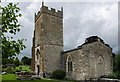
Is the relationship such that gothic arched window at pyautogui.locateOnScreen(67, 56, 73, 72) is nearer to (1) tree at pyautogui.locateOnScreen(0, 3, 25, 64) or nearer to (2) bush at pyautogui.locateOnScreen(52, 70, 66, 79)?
(2) bush at pyautogui.locateOnScreen(52, 70, 66, 79)

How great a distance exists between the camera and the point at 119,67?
153 ft

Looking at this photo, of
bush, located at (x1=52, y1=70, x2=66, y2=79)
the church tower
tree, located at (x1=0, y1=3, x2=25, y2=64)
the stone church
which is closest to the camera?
tree, located at (x1=0, y1=3, x2=25, y2=64)

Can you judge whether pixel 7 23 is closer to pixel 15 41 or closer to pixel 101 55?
pixel 15 41

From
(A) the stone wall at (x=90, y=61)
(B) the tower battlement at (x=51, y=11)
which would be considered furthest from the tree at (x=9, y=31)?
(B) the tower battlement at (x=51, y=11)

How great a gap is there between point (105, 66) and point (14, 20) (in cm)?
2915

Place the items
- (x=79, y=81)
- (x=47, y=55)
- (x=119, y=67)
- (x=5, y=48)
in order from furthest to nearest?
(x=119, y=67), (x=47, y=55), (x=79, y=81), (x=5, y=48)

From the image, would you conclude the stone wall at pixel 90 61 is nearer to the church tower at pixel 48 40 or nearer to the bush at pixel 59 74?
the bush at pixel 59 74

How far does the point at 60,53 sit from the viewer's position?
41.6 metres

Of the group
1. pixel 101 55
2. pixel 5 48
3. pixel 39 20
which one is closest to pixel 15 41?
pixel 5 48

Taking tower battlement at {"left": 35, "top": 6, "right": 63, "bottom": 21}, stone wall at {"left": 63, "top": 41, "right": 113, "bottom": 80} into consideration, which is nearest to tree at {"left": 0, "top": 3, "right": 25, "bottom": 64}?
stone wall at {"left": 63, "top": 41, "right": 113, "bottom": 80}

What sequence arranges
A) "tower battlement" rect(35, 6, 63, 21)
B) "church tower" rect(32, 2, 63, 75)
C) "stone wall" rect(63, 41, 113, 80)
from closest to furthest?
1. "stone wall" rect(63, 41, 113, 80)
2. "church tower" rect(32, 2, 63, 75)
3. "tower battlement" rect(35, 6, 63, 21)

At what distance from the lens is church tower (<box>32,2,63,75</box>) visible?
3969 centimetres

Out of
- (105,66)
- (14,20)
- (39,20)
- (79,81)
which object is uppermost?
(39,20)

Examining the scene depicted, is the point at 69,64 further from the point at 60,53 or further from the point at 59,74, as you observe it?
the point at 60,53
